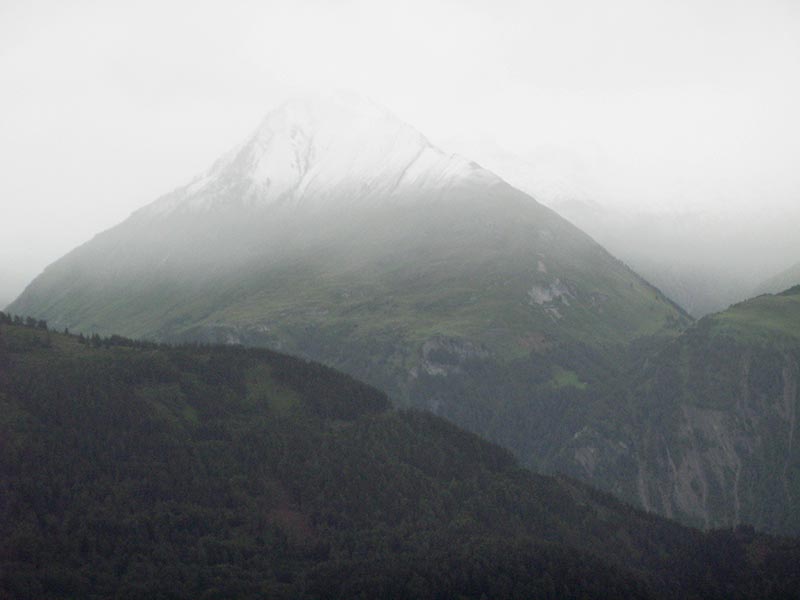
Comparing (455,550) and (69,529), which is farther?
(455,550)

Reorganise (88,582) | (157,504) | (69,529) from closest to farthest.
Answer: (88,582), (69,529), (157,504)

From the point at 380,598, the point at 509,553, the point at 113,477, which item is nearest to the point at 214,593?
the point at 380,598

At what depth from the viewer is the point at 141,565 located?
571ft

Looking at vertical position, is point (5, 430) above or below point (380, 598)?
above

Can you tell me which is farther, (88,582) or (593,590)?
(593,590)

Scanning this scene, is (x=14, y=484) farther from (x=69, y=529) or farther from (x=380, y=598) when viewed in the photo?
(x=380, y=598)

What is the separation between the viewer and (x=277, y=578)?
18262 cm

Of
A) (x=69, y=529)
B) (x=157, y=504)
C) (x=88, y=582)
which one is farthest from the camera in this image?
(x=157, y=504)

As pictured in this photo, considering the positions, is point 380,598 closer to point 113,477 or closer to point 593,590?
point 593,590

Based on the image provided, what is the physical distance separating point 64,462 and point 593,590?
95.7 meters

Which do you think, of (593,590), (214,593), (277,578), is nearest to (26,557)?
(214,593)

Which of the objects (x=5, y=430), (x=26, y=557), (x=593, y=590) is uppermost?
(x=5, y=430)

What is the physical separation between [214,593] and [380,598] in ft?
86.0

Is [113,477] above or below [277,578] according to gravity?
above
